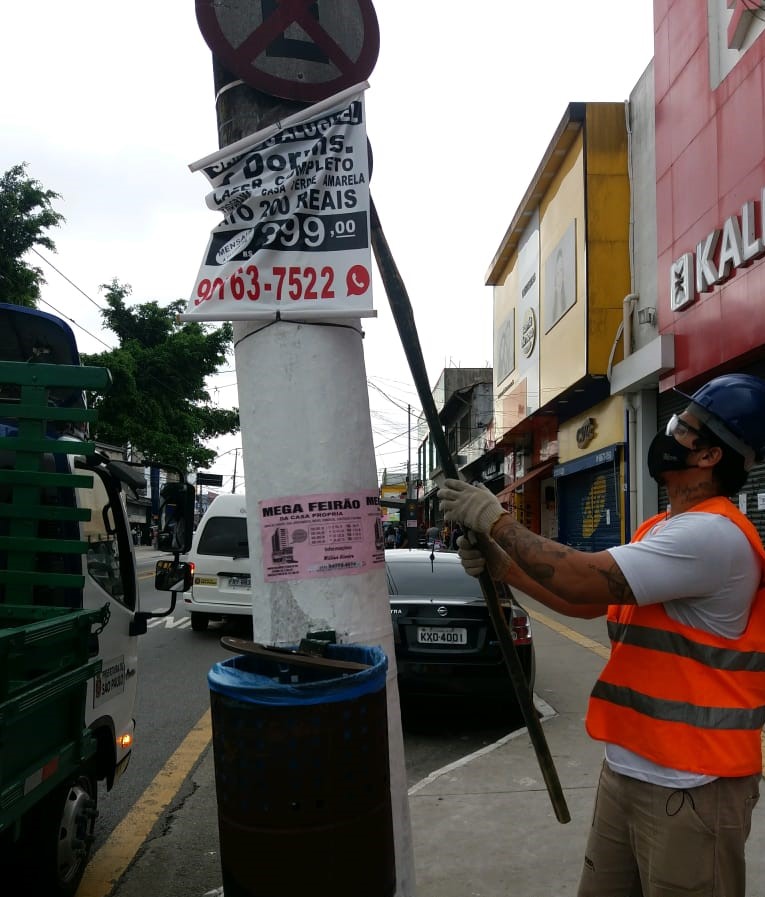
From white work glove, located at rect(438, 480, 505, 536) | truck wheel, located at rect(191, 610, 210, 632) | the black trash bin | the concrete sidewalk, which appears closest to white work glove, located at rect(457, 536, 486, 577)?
white work glove, located at rect(438, 480, 505, 536)

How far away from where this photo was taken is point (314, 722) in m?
1.87

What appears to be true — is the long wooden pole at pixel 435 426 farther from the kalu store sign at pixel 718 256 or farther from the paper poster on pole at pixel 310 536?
the kalu store sign at pixel 718 256

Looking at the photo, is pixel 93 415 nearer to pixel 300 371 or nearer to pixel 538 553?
pixel 300 371

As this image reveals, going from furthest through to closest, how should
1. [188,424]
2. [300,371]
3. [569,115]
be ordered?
[188,424] → [569,115] → [300,371]

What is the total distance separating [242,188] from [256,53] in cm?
42

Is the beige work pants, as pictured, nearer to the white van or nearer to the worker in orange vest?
the worker in orange vest

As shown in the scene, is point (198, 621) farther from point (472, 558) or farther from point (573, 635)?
point (472, 558)

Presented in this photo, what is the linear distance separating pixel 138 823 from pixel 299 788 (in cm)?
336

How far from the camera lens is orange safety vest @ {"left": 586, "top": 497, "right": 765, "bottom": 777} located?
208 cm

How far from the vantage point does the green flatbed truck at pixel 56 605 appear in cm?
288

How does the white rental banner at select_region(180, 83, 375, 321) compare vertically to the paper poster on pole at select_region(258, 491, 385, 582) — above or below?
above

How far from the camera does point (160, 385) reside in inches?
1312

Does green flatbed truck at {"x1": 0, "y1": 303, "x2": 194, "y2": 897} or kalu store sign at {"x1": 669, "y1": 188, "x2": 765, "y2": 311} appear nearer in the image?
green flatbed truck at {"x1": 0, "y1": 303, "x2": 194, "y2": 897}

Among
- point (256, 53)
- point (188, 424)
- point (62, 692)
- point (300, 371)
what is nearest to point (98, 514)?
point (62, 692)
